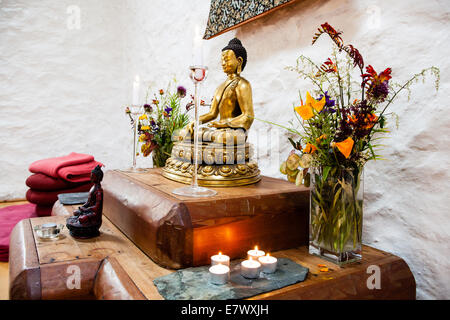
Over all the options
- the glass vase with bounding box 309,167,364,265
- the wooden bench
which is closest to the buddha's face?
the glass vase with bounding box 309,167,364,265

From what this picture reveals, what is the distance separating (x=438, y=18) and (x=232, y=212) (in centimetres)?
68

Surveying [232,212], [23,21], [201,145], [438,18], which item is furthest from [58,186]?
[438,18]

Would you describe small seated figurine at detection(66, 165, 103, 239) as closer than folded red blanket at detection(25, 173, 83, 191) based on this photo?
Yes

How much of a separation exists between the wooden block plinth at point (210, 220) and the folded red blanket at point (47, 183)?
0.90m

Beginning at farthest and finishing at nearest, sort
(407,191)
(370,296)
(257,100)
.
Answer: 1. (257,100)
2. (407,191)
3. (370,296)

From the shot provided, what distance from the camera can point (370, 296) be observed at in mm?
696

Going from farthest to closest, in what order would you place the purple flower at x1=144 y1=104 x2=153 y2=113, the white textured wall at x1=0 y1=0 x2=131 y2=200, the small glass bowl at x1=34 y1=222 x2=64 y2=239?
the white textured wall at x1=0 y1=0 x2=131 y2=200
the purple flower at x1=144 y1=104 x2=153 y2=113
the small glass bowl at x1=34 y1=222 x2=64 y2=239

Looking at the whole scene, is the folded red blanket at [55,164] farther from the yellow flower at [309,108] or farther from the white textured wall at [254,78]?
the yellow flower at [309,108]

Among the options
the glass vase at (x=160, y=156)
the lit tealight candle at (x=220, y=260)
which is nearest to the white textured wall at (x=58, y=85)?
the glass vase at (x=160, y=156)

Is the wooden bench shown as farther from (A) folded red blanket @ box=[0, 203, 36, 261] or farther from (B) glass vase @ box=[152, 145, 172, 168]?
(B) glass vase @ box=[152, 145, 172, 168]

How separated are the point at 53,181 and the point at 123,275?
49.9 inches

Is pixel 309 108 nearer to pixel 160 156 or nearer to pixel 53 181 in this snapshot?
pixel 160 156

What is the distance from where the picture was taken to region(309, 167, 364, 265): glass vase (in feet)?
2.37
